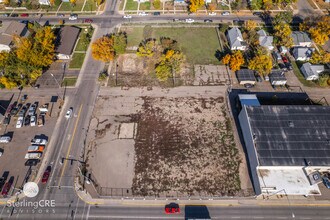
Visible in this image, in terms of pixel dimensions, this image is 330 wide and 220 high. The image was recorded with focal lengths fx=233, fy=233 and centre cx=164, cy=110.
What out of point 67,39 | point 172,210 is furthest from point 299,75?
point 67,39

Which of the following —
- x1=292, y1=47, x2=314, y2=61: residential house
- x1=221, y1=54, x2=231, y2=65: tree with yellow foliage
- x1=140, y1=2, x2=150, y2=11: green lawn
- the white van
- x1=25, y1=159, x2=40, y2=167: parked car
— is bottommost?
x1=25, y1=159, x2=40, y2=167: parked car

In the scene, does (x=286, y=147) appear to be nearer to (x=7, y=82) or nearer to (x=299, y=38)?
(x=299, y=38)

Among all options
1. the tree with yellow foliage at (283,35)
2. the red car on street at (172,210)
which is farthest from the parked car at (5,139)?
the tree with yellow foliage at (283,35)

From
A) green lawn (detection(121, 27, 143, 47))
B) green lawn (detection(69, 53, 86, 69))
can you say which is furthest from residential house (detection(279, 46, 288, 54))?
green lawn (detection(69, 53, 86, 69))

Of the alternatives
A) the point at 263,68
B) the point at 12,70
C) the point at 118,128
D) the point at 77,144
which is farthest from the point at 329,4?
the point at 12,70

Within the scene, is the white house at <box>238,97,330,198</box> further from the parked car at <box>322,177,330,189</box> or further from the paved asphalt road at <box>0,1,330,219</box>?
→ the paved asphalt road at <box>0,1,330,219</box>

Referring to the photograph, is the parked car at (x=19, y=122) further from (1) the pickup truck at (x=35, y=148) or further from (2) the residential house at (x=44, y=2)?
(2) the residential house at (x=44, y=2)
